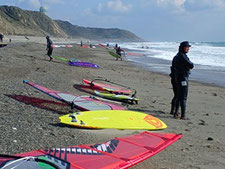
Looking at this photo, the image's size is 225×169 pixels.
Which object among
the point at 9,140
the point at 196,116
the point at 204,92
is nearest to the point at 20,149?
the point at 9,140

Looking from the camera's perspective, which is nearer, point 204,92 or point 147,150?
point 147,150

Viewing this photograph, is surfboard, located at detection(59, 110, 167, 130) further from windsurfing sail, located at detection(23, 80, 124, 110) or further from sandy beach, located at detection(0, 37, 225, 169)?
windsurfing sail, located at detection(23, 80, 124, 110)

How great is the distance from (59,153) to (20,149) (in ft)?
2.46

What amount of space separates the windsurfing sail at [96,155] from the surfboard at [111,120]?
3.42 feet

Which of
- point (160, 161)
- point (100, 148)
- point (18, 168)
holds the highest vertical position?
point (18, 168)

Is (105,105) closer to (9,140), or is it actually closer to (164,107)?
(164,107)

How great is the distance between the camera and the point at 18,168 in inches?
94.3

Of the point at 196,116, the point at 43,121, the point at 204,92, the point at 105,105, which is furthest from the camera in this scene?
the point at 204,92

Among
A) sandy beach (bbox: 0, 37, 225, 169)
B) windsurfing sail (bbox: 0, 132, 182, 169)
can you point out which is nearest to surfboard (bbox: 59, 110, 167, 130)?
sandy beach (bbox: 0, 37, 225, 169)

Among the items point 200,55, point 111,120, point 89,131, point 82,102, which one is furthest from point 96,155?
point 200,55

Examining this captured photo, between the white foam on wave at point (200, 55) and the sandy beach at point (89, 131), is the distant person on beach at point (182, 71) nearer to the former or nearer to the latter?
the sandy beach at point (89, 131)

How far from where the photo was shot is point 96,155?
133 inches

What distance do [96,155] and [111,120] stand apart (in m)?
2.07

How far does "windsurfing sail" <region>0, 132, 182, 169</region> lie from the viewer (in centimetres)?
254
